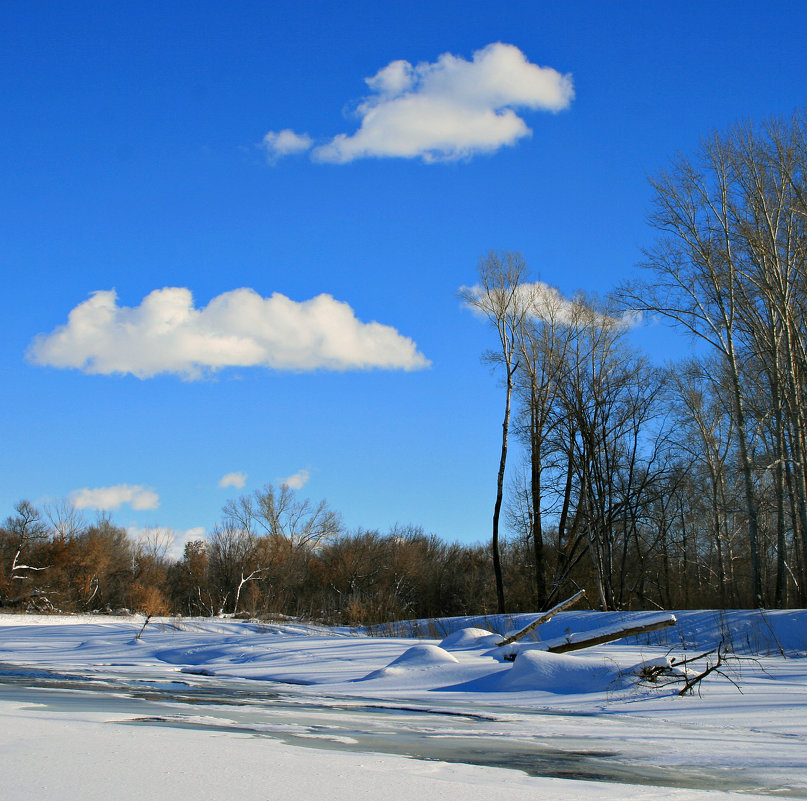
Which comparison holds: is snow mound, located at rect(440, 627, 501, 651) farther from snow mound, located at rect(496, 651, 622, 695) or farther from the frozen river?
the frozen river

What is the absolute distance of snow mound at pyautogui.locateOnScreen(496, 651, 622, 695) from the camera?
962 cm

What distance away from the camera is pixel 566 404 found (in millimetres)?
28547

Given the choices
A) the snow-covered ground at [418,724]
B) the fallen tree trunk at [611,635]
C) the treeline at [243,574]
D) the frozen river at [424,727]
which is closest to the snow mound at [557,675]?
the snow-covered ground at [418,724]

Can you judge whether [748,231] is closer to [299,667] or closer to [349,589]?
[299,667]

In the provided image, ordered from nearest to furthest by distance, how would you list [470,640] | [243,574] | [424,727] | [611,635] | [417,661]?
[424,727] < [611,635] < [417,661] < [470,640] < [243,574]

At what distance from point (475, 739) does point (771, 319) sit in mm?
19204

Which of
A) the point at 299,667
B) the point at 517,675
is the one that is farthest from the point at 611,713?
the point at 299,667

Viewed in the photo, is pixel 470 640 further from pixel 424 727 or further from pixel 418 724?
pixel 424 727

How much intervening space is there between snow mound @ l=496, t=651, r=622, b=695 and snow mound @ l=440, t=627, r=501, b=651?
4460mm

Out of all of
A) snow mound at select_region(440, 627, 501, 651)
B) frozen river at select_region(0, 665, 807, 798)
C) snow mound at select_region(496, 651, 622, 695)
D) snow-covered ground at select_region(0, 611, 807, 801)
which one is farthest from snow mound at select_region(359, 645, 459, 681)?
snow mound at select_region(440, 627, 501, 651)

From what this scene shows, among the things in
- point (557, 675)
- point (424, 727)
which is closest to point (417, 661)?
point (557, 675)

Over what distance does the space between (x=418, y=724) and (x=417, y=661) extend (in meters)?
5.25

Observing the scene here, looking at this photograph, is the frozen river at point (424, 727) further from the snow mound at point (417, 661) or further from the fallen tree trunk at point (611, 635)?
the fallen tree trunk at point (611, 635)

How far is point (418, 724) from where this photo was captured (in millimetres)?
7078
